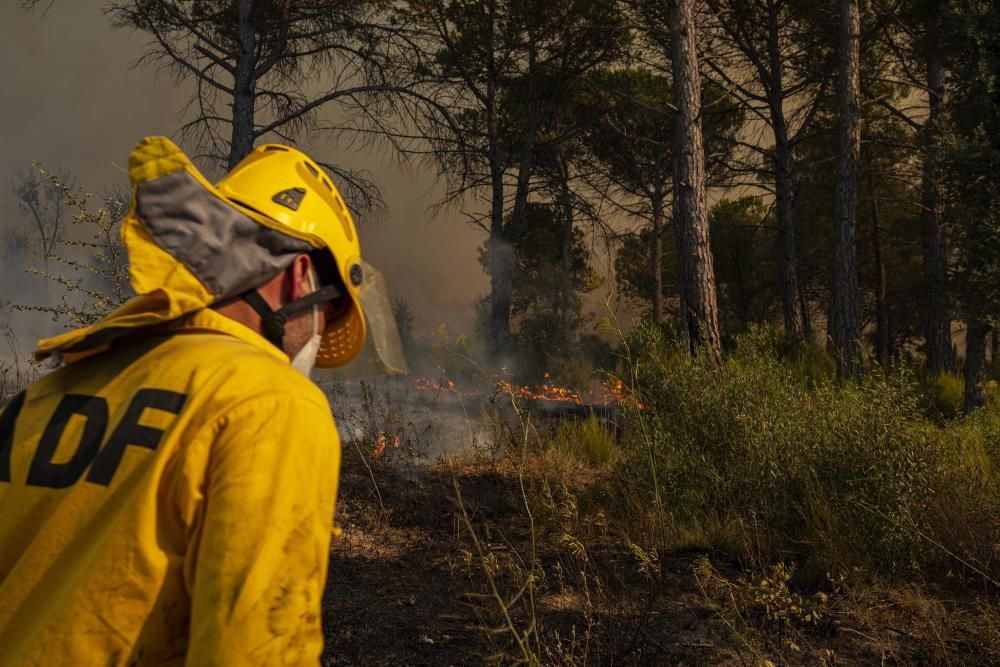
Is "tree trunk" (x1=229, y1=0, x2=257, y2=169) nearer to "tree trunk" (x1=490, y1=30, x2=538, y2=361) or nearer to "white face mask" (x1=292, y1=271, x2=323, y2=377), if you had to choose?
"tree trunk" (x1=490, y1=30, x2=538, y2=361)

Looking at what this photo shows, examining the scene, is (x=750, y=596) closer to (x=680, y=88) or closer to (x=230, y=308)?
(x=230, y=308)

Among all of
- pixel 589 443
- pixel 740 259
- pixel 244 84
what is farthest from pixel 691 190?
pixel 740 259

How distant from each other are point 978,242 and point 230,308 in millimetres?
9785

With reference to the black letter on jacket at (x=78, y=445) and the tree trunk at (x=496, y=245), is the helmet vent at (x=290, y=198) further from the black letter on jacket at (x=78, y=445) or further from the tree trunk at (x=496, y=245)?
the tree trunk at (x=496, y=245)

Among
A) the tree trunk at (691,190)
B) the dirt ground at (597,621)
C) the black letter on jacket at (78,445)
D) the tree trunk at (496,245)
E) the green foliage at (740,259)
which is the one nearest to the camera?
the black letter on jacket at (78,445)

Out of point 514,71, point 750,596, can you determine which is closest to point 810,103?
point 514,71

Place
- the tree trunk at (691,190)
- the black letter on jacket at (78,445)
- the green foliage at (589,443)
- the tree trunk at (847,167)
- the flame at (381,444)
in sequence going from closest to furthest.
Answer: the black letter on jacket at (78,445) → the flame at (381,444) → the green foliage at (589,443) → the tree trunk at (691,190) → the tree trunk at (847,167)

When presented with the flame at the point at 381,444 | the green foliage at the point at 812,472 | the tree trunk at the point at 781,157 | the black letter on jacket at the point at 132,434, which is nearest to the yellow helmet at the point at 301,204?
the black letter on jacket at the point at 132,434

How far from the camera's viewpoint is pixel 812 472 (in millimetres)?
4203

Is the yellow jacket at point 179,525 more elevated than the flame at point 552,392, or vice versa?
the yellow jacket at point 179,525

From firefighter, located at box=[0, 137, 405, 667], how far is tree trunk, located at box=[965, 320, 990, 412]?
34.1 feet

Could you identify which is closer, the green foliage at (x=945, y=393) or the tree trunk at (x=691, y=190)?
the tree trunk at (x=691, y=190)

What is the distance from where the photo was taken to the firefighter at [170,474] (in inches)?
40.3

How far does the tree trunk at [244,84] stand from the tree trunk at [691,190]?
5.08 metres
